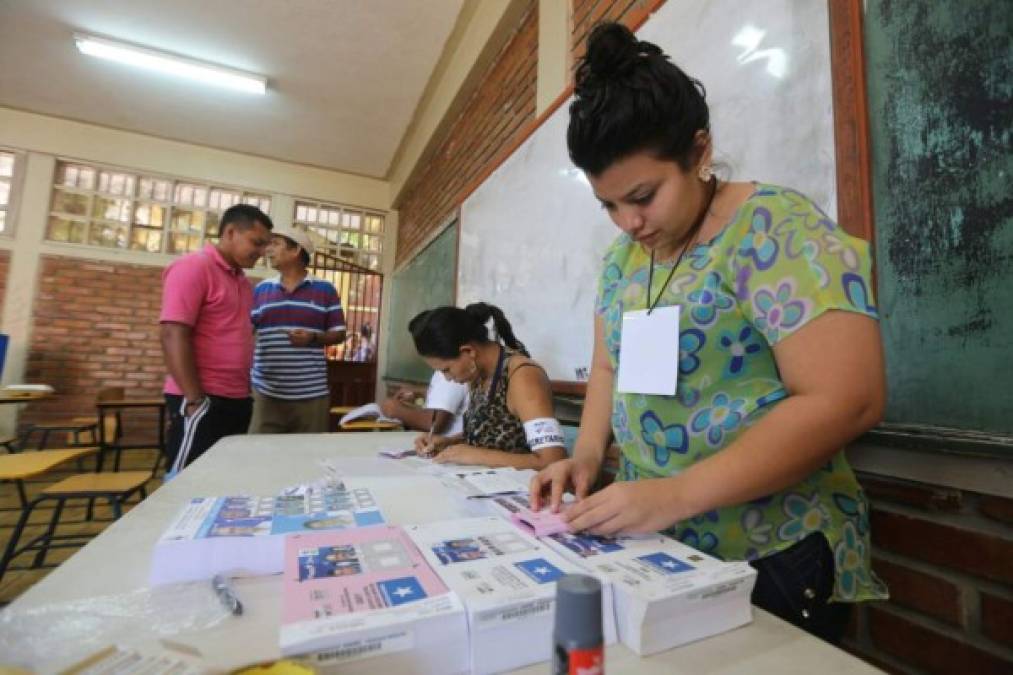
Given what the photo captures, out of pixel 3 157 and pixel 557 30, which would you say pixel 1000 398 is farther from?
pixel 3 157

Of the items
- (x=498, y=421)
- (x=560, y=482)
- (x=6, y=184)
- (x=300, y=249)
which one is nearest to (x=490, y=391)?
(x=498, y=421)

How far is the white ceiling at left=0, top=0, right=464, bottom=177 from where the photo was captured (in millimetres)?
3449

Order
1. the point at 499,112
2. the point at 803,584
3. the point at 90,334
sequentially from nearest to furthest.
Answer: the point at 803,584 < the point at 499,112 < the point at 90,334

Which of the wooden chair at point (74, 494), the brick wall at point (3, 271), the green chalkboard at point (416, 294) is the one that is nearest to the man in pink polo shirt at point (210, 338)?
the wooden chair at point (74, 494)

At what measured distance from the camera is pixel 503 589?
1.36 feet

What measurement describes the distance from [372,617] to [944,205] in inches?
35.8

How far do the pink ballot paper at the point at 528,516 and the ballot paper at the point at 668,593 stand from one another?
0.18 ft

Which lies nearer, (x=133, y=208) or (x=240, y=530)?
(x=240, y=530)

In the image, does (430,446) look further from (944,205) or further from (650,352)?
(944,205)

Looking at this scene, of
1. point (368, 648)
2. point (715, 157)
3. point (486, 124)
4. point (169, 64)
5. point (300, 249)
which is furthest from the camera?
point (169, 64)

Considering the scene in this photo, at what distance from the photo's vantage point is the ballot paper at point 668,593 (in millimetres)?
413

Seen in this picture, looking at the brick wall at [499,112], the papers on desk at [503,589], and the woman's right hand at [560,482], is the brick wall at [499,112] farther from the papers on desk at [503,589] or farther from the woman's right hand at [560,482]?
the papers on desk at [503,589]

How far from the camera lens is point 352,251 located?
20.4 ft

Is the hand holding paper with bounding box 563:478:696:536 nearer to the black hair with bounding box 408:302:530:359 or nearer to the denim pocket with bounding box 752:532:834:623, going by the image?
the denim pocket with bounding box 752:532:834:623
